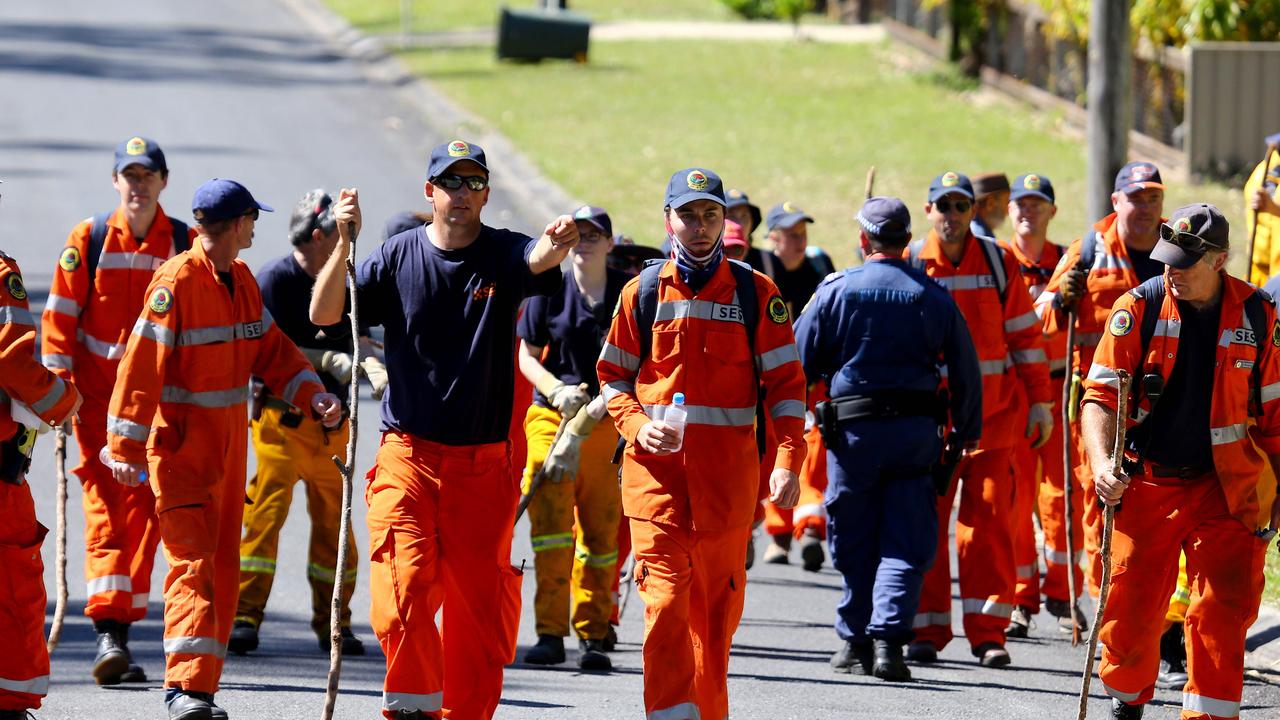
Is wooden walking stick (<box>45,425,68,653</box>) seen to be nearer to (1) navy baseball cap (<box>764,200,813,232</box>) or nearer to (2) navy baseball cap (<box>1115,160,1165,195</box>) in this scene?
(1) navy baseball cap (<box>764,200,813,232</box>)

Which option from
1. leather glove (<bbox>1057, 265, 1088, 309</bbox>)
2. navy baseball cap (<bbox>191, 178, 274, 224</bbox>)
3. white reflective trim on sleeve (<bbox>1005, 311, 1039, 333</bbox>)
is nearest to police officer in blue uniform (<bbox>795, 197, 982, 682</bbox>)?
white reflective trim on sleeve (<bbox>1005, 311, 1039, 333</bbox>)

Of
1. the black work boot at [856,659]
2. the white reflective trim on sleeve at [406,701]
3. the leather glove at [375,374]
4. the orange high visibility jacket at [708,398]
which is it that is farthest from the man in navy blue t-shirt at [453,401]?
the black work boot at [856,659]

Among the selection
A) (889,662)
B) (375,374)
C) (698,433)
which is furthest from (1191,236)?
(375,374)

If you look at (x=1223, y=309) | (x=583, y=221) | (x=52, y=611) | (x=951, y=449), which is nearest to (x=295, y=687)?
(x=52, y=611)

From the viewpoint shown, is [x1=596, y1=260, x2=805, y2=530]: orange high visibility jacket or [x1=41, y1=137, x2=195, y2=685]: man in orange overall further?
[x1=41, y1=137, x2=195, y2=685]: man in orange overall

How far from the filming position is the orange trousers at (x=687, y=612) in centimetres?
725

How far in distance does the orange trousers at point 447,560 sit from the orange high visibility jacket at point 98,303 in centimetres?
214

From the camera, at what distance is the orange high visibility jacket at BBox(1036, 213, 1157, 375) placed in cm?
949

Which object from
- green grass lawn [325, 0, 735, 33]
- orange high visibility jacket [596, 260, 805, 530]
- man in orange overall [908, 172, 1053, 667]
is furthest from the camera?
green grass lawn [325, 0, 735, 33]

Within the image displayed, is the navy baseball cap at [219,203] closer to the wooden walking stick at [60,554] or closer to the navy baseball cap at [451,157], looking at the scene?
the navy baseball cap at [451,157]

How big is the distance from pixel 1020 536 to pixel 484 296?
361 cm

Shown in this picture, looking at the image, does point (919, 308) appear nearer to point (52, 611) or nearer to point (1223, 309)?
point (1223, 309)

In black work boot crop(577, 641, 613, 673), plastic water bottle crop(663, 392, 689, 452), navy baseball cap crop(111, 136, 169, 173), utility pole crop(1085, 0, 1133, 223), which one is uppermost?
utility pole crop(1085, 0, 1133, 223)

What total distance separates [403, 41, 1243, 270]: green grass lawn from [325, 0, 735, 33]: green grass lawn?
4.03m
